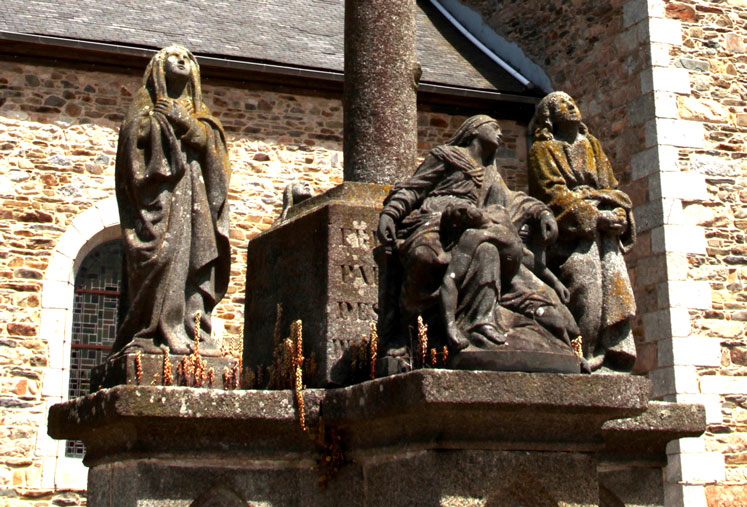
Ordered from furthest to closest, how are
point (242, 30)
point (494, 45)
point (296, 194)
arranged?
point (494, 45) → point (242, 30) → point (296, 194)

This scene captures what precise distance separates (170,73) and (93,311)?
6.52 metres

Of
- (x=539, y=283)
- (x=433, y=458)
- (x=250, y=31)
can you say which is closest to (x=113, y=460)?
(x=433, y=458)

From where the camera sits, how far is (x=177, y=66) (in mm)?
5863

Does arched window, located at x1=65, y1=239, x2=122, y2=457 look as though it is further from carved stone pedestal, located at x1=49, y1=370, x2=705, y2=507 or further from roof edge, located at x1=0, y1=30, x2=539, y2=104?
carved stone pedestal, located at x1=49, y1=370, x2=705, y2=507

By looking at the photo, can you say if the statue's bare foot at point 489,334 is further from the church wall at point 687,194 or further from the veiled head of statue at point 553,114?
the church wall at point 687,194

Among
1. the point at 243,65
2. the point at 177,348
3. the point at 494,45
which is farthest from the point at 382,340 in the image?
the point at 494,45

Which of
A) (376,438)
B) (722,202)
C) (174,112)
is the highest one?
(722,202)

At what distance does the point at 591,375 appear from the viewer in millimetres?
4387

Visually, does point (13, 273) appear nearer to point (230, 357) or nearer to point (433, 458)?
point (230, 357)

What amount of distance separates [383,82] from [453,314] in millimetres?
1977

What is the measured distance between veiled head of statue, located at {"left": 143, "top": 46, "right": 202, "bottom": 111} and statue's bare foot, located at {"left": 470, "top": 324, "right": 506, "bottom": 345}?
212cm

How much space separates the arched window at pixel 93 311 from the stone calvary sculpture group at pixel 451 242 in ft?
19.7

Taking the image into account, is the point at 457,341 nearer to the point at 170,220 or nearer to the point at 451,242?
the point at 451,242

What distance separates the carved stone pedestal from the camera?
4.30 meters
